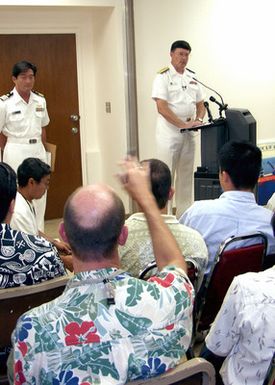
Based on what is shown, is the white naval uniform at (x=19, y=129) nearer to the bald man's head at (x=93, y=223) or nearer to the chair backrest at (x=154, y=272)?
the chair backrest at (x=154, y=272)

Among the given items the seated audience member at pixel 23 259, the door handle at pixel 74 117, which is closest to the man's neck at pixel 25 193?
the seated audience member at pixel 23 259

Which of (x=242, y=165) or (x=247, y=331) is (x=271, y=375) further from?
(x=242, y=165)

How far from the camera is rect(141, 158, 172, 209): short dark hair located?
2143mm

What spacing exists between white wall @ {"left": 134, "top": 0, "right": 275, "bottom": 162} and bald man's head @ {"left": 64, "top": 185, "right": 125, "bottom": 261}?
409 cm

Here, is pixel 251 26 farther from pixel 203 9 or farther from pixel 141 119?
pixel 141 119

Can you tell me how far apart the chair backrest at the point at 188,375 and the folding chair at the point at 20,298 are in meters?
0.69

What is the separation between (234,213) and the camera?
2.32 meters

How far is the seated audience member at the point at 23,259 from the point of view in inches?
71.2

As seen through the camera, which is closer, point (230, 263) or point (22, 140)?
point (230, 263)

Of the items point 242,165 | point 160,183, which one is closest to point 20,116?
point 242,165

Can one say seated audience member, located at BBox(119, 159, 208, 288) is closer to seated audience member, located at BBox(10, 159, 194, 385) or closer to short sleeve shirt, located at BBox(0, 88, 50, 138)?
seated audience member, located at BBox(10, 159, 194, 385)

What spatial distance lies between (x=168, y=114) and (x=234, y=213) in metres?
2.57

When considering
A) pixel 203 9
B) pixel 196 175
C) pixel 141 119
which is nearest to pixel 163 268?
pixel 196 175

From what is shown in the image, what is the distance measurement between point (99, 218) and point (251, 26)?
4722mm
